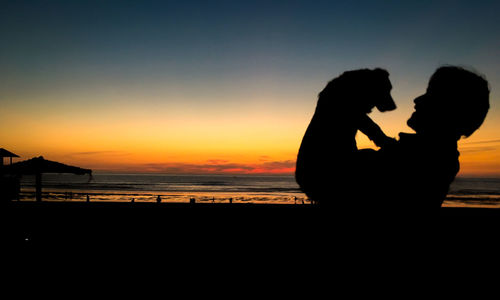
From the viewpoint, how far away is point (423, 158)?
42.0 inches

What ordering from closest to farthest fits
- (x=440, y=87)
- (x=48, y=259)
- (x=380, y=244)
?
(x=380, y=244) → (x=440, y=87) → (x=48, y=259)

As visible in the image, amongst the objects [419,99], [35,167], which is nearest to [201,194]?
[35,167]

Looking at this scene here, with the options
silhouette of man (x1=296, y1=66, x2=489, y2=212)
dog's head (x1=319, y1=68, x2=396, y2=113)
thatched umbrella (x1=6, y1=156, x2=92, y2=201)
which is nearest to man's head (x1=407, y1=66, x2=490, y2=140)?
silhouette of man (x1=296, y1=66, x2=489, y2=212)

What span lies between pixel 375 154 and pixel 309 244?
506 mm

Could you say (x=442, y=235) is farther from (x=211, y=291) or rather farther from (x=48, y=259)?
(x=48, y=259)

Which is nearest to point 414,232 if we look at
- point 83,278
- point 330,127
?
point 330,127

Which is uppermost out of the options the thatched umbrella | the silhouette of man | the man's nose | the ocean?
the thatched umbrella

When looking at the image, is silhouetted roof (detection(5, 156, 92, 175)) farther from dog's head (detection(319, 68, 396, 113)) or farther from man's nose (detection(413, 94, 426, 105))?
man's nose (detection(413, 94, 426, 105))

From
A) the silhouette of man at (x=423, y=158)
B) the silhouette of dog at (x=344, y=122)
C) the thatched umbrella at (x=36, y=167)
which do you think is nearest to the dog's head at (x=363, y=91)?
the silhouette of dog at (x=344, y=122)

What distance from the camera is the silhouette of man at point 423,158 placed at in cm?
105

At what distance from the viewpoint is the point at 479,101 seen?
46.4 inches

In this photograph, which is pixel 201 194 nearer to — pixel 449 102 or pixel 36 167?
pixel 36 167

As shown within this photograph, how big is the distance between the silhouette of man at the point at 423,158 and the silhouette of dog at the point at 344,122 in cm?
4

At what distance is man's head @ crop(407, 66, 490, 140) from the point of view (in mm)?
1160
